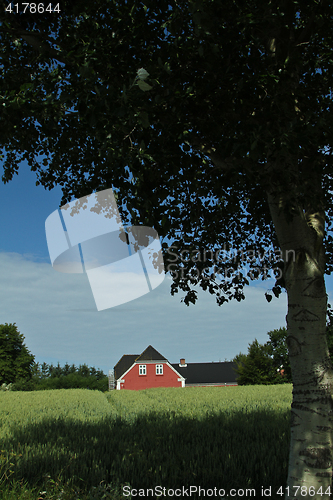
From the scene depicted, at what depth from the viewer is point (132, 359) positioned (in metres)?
53.5

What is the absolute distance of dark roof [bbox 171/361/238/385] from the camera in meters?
53.2

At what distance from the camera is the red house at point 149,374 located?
46094mm

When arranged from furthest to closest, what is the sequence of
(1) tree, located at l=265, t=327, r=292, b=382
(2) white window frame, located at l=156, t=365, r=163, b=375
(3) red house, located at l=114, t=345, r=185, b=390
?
(2) white window frame, located at l=156, t=365, r=163, b=375 < (3) red house, located at l=114, t=345, r=185, b=390 < (1) tree, located at l=265, t=327, r=292, b=382

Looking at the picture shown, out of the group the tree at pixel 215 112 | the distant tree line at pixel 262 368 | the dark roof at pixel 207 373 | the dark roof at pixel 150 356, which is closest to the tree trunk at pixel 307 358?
the tree at pixel 215 112

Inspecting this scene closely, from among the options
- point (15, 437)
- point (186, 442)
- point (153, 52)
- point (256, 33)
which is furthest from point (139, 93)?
point (15, 437)

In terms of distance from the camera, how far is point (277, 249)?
8859 mm

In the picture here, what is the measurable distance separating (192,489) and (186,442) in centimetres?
242

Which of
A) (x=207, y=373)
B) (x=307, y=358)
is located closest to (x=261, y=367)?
(x=207, y=373)

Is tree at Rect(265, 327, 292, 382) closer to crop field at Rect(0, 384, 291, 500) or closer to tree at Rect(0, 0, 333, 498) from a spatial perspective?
crop field at Rect(0, 384, 291, 500)

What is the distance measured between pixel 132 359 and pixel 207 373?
41.3ft

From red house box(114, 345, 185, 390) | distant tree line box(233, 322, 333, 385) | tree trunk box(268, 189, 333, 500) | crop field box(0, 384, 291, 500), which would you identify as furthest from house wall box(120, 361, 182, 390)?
tree trunk box(268, 189, 333, 500)

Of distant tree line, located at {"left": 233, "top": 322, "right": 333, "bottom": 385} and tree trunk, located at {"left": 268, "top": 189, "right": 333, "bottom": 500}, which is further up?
tree trunk, located at {"left": 268, "top": 189, "right": 333, "bottom": 500}

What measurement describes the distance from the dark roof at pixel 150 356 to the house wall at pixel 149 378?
58 cm

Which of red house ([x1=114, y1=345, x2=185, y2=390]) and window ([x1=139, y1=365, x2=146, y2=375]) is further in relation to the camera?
window ([x1=139, y1=365, x2=146, y2=375])
